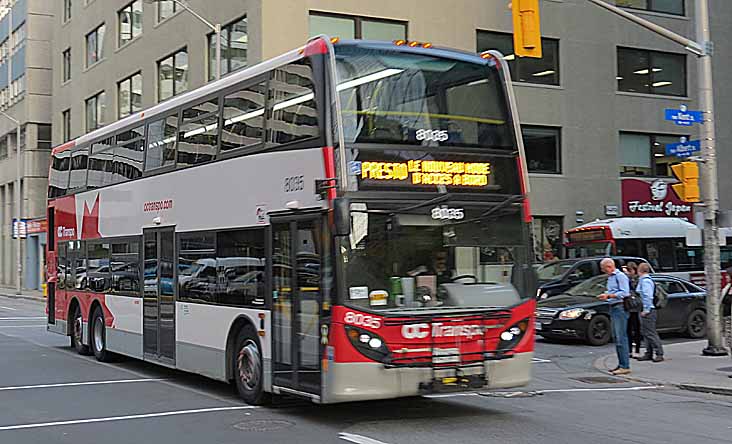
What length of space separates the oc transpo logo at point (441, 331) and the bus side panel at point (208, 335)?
2.24 m

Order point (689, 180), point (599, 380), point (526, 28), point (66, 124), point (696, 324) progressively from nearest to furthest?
point (526, 28) → point (599, 380) → point (689, 180) → point (696, 324) → point (66, 124)

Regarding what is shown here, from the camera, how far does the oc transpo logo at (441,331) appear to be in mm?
10422

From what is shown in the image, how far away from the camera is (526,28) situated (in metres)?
15.0

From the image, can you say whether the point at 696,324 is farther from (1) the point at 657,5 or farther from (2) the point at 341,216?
(1) the point at 657,5

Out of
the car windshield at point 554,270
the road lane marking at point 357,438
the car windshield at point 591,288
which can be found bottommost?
the road lane marking at point 357,438

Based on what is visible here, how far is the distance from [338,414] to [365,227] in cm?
265

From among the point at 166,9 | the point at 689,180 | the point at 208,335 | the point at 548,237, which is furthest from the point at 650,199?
the point at 208,335

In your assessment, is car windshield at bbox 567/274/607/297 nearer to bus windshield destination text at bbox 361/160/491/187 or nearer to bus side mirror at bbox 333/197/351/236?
bus windshield destination text at bbox 361/160/491/187

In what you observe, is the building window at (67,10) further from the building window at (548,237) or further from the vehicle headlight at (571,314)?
the vehicle headlight at (571,314)

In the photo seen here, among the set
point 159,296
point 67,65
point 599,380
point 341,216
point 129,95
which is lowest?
point 599,380

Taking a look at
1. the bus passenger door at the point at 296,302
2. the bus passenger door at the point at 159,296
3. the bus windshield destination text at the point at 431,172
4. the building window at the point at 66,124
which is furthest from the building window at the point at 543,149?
the building window at the point at 66,124

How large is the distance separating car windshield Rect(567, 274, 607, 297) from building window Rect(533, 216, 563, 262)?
11926 mm

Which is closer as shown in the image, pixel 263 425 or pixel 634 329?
pixel 263 425

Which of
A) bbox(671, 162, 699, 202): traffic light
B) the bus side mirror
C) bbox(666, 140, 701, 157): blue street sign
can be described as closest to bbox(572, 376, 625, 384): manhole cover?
bbox(671, 162, 699, 202): traffic light
